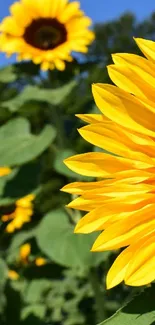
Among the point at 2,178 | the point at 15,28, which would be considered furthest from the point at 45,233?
the point at 15,28

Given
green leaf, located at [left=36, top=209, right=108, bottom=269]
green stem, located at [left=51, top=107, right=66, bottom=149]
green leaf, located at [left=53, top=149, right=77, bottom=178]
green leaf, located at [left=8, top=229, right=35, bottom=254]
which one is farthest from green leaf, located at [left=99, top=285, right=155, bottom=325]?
green leaf, located at [left=8, top=229, right=35, bottom=254]

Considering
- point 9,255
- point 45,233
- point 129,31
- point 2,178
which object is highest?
point 2,178

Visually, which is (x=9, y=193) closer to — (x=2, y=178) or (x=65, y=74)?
(x=2, y=178)

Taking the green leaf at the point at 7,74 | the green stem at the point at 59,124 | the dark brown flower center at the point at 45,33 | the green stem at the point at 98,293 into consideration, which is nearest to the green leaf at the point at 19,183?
the green stem at the point at 59,124

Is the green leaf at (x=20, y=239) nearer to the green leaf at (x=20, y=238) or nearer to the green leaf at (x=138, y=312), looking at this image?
the green leaf at (x=20, y=238)

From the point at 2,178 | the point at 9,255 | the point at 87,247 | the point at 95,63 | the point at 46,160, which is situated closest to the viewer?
the point at 87,247

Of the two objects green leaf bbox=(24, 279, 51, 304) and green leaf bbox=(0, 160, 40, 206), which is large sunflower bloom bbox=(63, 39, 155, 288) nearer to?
green leaf bbox=(0, 160, 40, 206)

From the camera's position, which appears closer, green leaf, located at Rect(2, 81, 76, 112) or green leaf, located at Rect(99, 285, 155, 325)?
green leaf, located at Rect(99, 285, 155, 325)

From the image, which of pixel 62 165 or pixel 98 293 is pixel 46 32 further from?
pixel 98 293
